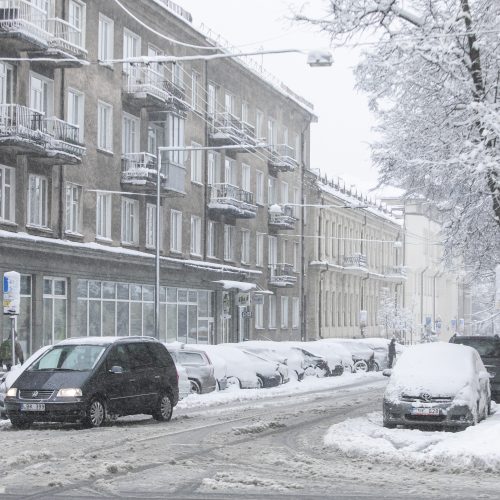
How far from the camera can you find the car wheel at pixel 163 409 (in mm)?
22281

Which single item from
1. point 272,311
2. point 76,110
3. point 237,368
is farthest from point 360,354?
point 76,110

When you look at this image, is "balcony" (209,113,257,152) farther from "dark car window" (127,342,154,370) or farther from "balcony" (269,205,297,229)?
"dark car window" (127,342,154,370)

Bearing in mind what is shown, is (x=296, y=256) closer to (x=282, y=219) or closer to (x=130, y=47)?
(x=282, y=219)

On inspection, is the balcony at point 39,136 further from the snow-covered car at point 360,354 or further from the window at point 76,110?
the snow-covered car at point 360,354

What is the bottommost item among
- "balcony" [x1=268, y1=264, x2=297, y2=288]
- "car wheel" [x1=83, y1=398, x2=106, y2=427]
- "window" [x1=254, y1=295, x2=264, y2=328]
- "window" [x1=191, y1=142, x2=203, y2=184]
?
"car wheel" [x1=83, y1=398, x2=106, y2=427]

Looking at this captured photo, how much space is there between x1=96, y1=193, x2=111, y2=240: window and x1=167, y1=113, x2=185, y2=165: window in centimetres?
454

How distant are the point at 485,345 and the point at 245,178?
29152mm

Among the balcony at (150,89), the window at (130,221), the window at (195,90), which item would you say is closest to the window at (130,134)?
the balcony at (150,89)

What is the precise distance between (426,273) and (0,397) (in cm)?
8696

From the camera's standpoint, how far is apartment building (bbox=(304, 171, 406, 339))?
69.5 metres

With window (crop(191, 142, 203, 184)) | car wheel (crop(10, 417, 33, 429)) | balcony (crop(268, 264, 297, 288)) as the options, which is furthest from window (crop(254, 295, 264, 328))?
car wheel (crop(10, 417, 33, 429))

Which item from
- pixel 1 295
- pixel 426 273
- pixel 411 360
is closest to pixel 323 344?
pixel 1 295

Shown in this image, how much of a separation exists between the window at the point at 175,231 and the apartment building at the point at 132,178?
0.14m

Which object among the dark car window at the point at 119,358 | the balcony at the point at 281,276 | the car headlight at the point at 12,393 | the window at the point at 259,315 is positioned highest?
the balcony at the point at 281,276
